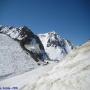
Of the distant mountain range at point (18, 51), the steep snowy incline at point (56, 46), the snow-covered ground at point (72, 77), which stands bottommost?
the steep snowy incline at point (56, 46)

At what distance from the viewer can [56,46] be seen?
237 ft

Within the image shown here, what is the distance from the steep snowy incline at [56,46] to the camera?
6471cm

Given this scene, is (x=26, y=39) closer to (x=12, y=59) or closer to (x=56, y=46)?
(x=12, y=59)

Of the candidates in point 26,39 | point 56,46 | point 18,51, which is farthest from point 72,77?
point 56,46

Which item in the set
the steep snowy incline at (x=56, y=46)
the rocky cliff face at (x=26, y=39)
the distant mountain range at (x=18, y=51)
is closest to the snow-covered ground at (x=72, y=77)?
the distant mountain range at (x=18, y=51)

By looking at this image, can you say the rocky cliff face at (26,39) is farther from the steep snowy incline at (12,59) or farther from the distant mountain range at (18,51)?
the steep snowy incline at (12,59)

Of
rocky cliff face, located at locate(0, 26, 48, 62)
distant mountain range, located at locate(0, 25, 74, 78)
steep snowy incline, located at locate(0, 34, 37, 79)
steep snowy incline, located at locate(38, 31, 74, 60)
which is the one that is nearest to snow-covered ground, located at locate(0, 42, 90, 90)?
steep snowy incline, located at locate(0, 34, 37, 79)

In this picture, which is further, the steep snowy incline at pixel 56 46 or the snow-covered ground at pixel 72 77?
the steep snowy incline at pixel 56 46

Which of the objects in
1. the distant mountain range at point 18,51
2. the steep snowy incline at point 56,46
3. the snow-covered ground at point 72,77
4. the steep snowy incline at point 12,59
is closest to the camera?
the snow-covered ground at point 72,77

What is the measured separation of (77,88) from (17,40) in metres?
25.2

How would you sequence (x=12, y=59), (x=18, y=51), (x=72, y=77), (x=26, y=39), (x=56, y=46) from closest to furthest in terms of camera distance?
1. (x=72, y=77)
2. (x=12, y=59)
3. (x=18, y=51)
4. (x=26, y=39)
5. (x=56, y=46)

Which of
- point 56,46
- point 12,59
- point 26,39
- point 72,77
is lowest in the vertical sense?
point 56,46

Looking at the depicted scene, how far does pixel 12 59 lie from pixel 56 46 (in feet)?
152

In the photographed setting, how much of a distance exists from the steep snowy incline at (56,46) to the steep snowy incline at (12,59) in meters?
32.4
